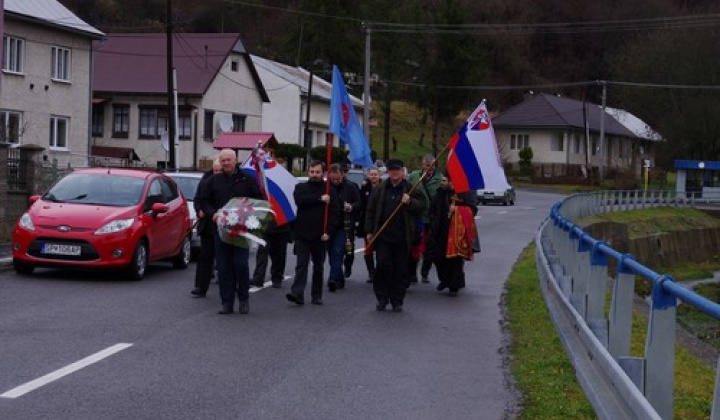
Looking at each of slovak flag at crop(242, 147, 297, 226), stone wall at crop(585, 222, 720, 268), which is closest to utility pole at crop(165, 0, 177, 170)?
stone wall at crop(585, 222, 720, 268)

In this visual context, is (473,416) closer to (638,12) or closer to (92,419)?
(92,419)

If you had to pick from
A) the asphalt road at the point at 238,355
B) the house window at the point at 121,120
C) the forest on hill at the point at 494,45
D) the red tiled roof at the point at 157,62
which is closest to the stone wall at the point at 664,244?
the forest on hill at the point at 494,45

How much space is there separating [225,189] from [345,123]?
2.64 m

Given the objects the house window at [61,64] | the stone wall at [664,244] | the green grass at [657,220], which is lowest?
the stone wall at [664,244]

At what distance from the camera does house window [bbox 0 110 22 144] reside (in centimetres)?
3419

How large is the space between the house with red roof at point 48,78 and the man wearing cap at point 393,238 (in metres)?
26.6

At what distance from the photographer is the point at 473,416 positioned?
7.57 meters

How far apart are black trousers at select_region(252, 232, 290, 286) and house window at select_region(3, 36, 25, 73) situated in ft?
90.2

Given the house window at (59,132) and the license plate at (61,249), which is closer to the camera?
the license plate at (61,249)

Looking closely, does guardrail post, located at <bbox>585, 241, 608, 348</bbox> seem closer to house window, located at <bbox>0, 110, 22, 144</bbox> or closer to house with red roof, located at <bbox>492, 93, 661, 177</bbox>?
house window, located at <bbox>0, 110, 22, 144</bbox>

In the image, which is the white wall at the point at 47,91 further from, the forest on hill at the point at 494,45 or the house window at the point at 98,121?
the forest on hill at the point at 494,45

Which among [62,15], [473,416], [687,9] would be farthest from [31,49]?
[687,9]

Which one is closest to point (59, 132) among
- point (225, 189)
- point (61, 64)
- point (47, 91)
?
point (47, 91)

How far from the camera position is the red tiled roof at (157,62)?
56.8 m
